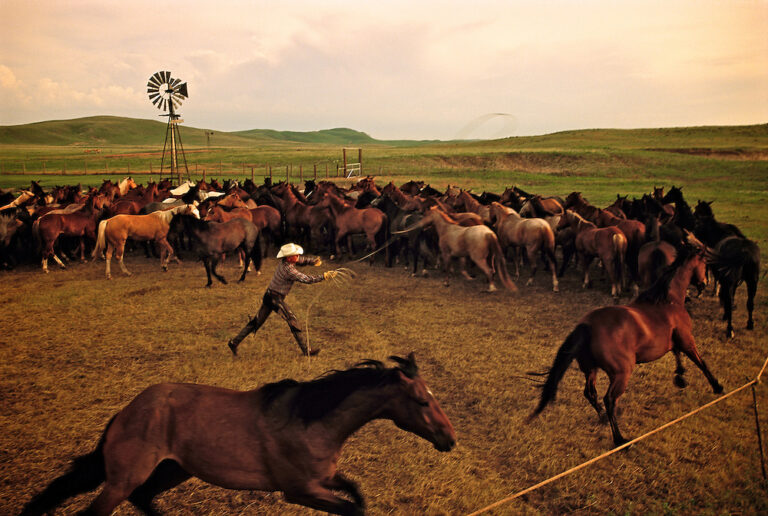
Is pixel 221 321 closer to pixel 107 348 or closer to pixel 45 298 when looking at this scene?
pixel 107 348

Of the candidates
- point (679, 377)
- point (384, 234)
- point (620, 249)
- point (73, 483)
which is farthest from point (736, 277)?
point (73, 483)

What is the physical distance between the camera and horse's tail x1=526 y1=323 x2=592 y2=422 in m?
5.07

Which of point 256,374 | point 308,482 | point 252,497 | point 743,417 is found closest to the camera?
point 308,482

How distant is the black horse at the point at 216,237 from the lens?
455 inches

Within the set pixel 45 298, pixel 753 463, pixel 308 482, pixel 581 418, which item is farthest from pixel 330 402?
pixel 45 298

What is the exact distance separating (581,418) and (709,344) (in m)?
3.88

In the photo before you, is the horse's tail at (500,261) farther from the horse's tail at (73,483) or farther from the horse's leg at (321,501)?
the horse's tail at (73,483)

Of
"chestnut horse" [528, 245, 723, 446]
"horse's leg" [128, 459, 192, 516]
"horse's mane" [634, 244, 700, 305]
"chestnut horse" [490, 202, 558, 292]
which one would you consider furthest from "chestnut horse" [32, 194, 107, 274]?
"horse's mane" [634, 244, 700, 305]

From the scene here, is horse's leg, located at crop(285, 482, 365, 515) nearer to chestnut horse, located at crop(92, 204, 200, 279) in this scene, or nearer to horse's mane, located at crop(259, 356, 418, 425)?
horse's mane, located at crop(259, 356, 418, 425)

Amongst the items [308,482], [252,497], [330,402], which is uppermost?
[330,402]

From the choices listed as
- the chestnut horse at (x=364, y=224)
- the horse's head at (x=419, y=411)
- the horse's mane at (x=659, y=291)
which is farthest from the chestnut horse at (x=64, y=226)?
the horse's mane at (x=659, y=291)

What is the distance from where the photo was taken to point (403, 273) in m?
13.9

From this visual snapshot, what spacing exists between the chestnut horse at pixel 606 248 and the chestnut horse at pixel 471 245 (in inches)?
78.0

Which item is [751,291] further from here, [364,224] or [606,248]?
[364,224]
